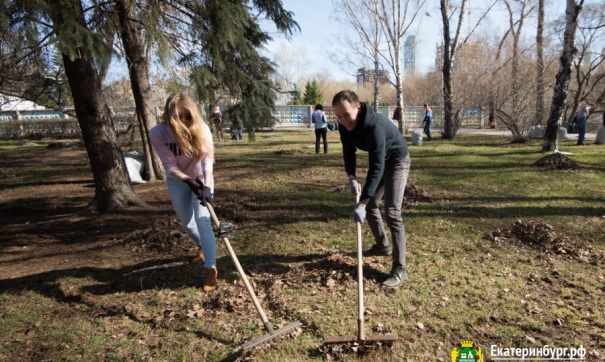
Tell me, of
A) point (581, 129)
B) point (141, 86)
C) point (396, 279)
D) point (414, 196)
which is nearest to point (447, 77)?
point (581, 129)

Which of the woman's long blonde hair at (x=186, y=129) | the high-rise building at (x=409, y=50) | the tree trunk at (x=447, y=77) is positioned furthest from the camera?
the high-rise building at (x=409, y=50)

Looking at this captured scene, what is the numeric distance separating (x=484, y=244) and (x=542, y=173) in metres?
4.91

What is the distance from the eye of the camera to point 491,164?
9500 millimetres

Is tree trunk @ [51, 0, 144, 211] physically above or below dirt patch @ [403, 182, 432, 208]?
above

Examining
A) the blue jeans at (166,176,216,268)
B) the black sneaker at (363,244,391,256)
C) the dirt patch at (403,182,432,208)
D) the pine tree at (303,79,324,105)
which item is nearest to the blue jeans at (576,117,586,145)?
the dirt patch at (403,182,432,208)

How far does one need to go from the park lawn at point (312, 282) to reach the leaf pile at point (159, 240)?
0.02 metres

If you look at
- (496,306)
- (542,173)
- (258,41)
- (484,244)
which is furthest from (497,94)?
(496,306)

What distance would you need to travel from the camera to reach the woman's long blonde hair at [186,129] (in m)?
3.14

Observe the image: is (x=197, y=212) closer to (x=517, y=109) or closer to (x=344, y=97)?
(x=344, y=97)

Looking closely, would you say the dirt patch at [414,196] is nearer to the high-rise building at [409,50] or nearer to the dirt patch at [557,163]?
the dirt patch at [557,163]

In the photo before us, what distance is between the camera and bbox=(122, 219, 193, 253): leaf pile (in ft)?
14.9

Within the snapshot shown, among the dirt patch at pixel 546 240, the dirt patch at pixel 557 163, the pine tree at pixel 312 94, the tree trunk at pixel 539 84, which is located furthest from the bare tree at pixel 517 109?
the pine tree at pixel 312 94
